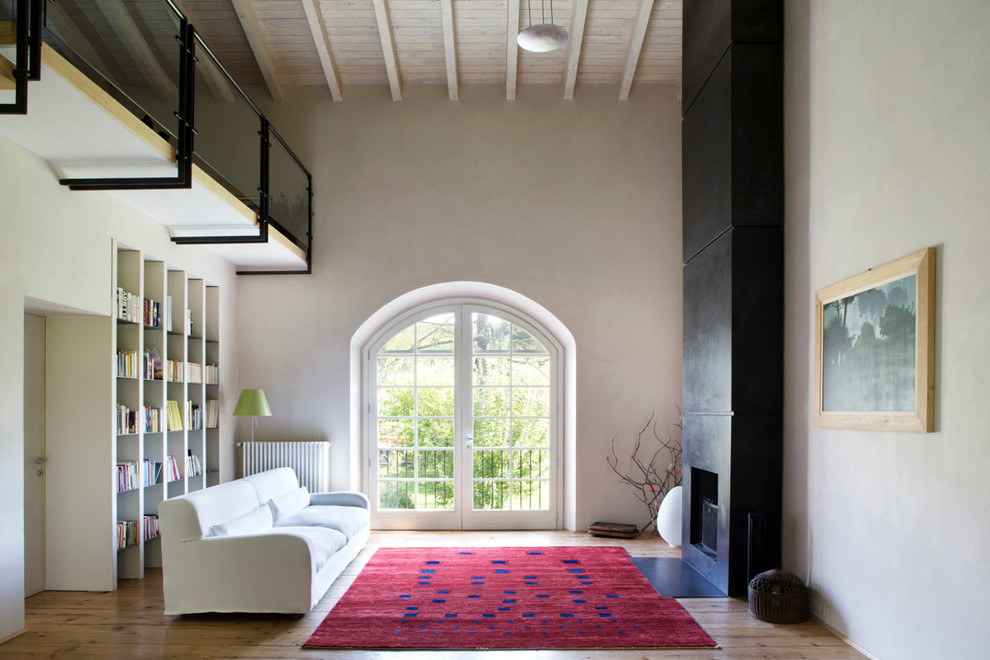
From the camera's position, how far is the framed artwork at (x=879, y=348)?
3.68 metres

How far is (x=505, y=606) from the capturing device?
5238 millimetres

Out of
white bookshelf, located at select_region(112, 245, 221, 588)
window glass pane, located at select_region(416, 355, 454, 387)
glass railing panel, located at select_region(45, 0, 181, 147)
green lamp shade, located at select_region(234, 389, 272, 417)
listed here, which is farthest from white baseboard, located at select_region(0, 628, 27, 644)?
window glass pane, located at select_region(416, 355, 454, 387)

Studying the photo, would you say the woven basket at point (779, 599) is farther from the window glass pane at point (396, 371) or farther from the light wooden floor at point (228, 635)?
the window glass pane at point (396, 371)

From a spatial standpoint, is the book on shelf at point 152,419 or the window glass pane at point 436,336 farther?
the window glass pane at point 436,336

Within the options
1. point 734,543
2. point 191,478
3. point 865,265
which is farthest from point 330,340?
point 865,265

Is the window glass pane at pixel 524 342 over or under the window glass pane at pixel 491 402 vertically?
over

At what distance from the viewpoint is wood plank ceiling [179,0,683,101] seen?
23.4 ft

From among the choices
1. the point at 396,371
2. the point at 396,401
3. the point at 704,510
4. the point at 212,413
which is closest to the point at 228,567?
the point at 212,413

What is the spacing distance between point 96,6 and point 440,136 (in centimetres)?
349

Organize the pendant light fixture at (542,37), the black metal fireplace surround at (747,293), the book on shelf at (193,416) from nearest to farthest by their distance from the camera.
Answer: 1. the black metal fireplace surround at (747,293)
2. the pendant light fixture at (542,37)
3. the book on shelf at (193,416)

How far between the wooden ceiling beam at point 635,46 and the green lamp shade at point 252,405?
4.76 meters

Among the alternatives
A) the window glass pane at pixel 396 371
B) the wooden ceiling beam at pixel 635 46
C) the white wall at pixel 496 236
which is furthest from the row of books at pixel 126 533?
the wooden ceiling beam at pixel 635 46

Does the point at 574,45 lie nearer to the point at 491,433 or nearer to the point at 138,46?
the point at 138,46

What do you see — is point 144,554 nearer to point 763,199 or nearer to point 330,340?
point 330,340
